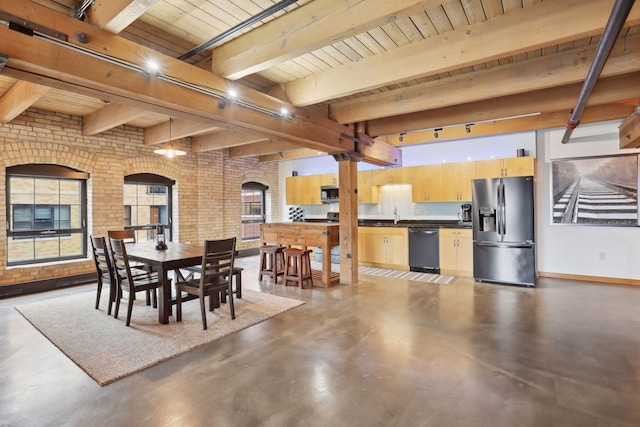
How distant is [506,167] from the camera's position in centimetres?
594

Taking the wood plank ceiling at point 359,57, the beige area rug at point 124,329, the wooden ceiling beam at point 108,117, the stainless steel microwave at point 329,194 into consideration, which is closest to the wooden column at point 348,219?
the wood plank ceiling at point 359,57

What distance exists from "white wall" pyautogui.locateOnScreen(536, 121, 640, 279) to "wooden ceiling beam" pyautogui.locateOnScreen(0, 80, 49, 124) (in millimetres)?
7495

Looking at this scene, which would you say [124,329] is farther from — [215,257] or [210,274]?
[215,257]

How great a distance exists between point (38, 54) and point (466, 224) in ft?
21.3

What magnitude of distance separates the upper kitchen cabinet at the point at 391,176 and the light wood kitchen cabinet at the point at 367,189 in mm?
128

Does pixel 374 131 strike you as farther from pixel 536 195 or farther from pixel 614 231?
pixel 614 231

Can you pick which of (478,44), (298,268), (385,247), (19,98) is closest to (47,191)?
(19,98)

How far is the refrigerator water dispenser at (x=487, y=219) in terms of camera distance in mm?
5510

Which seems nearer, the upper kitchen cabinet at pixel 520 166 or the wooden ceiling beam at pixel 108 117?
the wooden ceiling beam at pixel 108 117

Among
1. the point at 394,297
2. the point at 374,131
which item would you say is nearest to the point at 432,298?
the point at 394,297

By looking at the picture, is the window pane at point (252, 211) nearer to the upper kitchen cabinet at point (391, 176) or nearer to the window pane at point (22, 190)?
the upper kitchen cabinet at point (391, 176)

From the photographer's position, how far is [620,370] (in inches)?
105

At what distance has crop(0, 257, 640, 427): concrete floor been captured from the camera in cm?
213

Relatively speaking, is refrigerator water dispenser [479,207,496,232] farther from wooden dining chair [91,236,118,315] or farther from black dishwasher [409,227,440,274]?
wooden dining chair [91,236,118,315]
